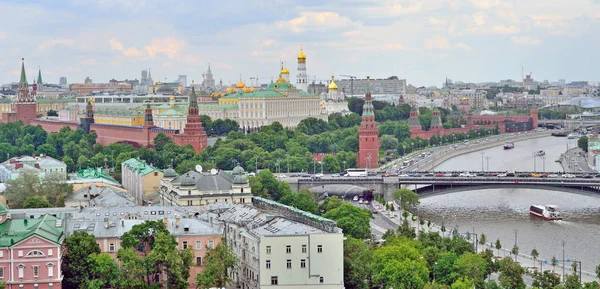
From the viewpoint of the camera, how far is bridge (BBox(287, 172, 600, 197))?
180 feet

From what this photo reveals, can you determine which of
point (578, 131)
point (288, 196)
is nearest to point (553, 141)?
point (578, 131)

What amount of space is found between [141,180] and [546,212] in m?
18.6

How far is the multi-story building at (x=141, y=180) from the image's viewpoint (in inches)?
2018

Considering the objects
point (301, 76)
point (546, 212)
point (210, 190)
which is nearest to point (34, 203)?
point (210, 190)

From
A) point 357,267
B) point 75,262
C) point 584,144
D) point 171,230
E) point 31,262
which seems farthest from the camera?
point 584,144

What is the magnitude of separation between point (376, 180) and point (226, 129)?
1486 inches

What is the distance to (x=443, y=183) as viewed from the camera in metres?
56.4

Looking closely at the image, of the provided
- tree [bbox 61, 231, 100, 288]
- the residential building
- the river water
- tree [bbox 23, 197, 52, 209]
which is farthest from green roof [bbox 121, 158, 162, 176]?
Answer: tree [bbox 61, 231, 100, 288]

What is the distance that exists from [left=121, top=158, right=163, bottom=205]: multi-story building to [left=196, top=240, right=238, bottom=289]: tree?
1797cm

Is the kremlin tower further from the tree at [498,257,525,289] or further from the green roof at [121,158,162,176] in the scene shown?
the tree at [498,257,525,289]

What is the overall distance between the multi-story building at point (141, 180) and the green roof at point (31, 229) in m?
15.9

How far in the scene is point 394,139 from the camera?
8975cm

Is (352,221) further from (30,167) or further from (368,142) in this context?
(368,142)

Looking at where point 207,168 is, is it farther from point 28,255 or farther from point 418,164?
point 28,255
